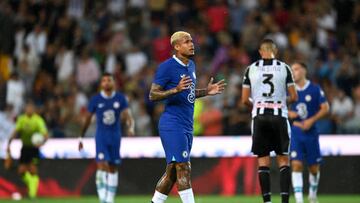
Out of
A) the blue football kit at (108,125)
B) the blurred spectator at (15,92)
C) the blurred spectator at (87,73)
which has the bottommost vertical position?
the blue football kit at (108,125)

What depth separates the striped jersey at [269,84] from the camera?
13961 millimetres

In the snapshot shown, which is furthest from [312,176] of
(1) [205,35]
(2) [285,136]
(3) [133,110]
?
(1) [205,35]

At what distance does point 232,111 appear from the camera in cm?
2155

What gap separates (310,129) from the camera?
16.9 metres

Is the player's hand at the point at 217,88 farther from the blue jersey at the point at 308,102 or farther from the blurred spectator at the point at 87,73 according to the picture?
the blurred spectator at the point at 87,73

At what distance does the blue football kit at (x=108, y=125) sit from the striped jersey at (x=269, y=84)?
12.1 feet

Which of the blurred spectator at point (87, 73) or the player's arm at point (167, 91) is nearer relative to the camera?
the player's arm at point (167, 91)

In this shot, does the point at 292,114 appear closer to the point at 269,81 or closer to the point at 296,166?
the point at 296,166

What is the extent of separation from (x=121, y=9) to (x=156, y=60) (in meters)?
2.12

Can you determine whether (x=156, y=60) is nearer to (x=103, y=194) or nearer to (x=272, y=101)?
(x=103, y=194)

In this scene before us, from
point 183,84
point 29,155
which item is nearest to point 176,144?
point 183,84

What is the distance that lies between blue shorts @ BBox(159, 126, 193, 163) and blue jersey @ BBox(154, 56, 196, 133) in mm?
66

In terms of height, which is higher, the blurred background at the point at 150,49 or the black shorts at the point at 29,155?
the blurred background at the point at 150,49

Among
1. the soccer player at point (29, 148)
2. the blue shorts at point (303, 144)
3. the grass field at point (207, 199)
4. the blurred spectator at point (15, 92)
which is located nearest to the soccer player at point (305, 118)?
the blue shorts at point (303, 144)
